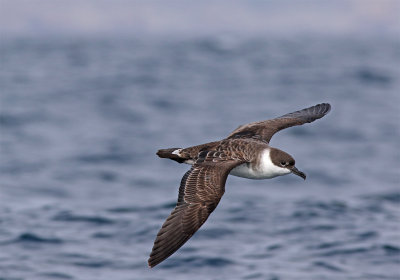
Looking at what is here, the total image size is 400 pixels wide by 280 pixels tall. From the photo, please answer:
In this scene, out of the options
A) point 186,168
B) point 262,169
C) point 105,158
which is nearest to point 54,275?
point 262,169

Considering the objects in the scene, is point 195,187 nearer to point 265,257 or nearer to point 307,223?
point 265,257

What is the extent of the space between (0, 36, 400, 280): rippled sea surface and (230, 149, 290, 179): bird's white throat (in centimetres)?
200

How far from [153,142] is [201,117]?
3.53 metres

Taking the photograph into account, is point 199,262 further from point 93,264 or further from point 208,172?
point 208,172

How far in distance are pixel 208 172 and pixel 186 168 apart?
890 cm

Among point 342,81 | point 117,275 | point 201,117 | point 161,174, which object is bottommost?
point 117,275

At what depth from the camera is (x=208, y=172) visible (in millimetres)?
8758

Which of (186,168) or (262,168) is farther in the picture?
(186,168)

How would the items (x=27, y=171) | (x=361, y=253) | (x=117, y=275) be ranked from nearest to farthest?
(x=117, y=275) < (x=361, y=253) < (x=27, y=171)

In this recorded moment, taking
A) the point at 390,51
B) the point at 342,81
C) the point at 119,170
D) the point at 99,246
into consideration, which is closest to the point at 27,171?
the point at 119,170

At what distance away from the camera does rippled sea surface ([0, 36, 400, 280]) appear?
11.5 m

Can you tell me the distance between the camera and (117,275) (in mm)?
10961

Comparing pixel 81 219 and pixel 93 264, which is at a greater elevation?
pixel 81 219

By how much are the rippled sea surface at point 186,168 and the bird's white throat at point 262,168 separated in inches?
78.7
